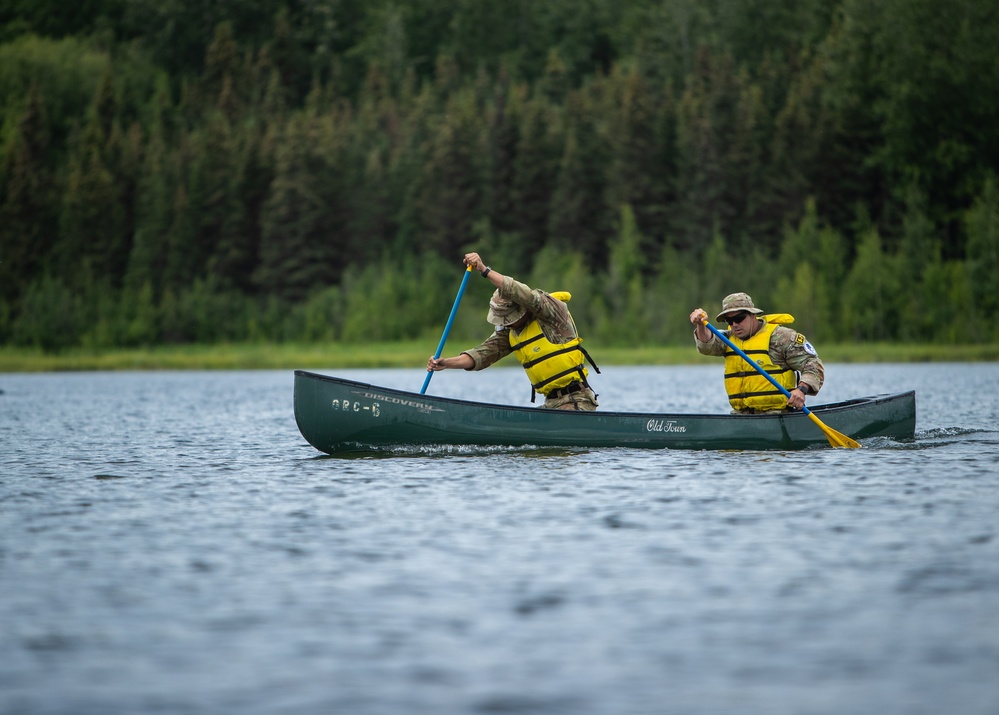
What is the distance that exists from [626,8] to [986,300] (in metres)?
50.9

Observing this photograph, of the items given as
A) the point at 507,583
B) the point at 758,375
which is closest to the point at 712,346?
the point at 758,375

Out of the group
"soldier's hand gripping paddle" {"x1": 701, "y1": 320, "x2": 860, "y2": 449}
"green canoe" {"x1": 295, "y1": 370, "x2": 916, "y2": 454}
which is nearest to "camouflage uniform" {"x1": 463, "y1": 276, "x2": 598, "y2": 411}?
"green canoe" {"x1": 295, "y1": 370, "x2": 916, "y2": 454}

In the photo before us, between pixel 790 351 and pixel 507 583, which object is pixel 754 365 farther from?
pixel 507 583

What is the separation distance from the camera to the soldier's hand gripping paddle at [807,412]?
45.3 feet

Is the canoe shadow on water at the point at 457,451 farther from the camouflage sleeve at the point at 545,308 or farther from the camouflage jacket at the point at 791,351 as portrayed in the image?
the camouflage jacket at the point at 791,351

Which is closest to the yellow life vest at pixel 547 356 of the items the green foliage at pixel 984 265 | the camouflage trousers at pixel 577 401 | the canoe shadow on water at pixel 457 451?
the camouflage trousers at pixel 577 401

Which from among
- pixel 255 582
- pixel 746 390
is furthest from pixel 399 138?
pixel 255 582

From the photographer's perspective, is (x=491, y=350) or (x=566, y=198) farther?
(x=566, y=198)

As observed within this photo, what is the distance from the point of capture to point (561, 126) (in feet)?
213

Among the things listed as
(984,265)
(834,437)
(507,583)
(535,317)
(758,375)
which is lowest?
(507,583)

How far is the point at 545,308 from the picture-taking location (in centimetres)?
1345

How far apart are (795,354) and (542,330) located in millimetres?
2480

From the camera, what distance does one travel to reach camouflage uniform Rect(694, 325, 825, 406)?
1384 cm

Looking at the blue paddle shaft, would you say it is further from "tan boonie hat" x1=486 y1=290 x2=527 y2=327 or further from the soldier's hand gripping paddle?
"tan boonie hat" x1=486 y1=290 x2=527 y2=327
